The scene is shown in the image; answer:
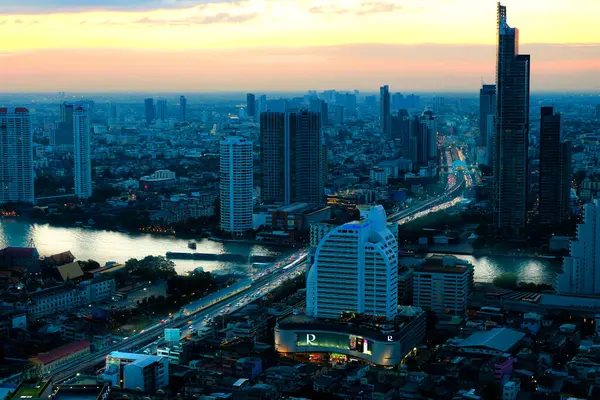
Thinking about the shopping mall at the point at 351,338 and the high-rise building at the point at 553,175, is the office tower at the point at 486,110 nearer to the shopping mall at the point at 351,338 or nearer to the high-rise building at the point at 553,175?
the high-rise building at the point at 553,175

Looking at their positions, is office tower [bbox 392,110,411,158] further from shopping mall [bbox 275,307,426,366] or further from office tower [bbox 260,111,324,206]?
shopping mall [bbox 275,307,426,366]

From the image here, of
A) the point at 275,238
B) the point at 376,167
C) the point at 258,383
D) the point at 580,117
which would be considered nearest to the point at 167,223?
the point at 275,238

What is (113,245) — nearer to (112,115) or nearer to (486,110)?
(486,110)

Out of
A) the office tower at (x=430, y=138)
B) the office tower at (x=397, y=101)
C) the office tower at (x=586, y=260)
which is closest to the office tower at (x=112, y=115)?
the office tower at (x=397, y=101)

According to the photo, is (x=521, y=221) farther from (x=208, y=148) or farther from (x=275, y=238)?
(x=208, y=148)

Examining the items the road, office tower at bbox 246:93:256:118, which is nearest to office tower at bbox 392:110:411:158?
office tower at bbox 246:93:256:118

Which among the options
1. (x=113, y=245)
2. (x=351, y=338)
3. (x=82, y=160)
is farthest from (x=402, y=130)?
(x=351, y=338)
